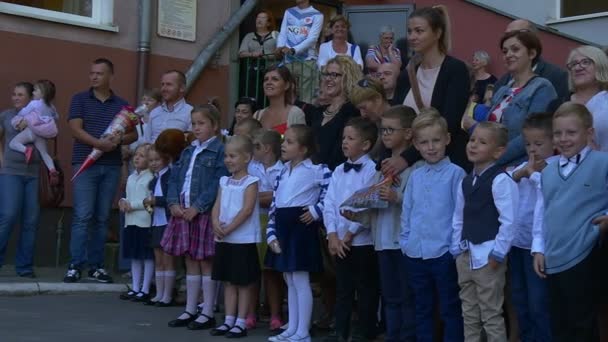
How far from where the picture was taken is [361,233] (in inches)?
286

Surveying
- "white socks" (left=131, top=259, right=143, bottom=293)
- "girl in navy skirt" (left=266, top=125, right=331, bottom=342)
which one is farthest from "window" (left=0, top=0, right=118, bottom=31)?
Answer: "girl in navy skirt" (left=266, top=125, right=331, bottom=342)

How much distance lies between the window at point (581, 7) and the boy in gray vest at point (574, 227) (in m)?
9.40

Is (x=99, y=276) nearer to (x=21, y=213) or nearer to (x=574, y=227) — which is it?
(x=21, y=213)

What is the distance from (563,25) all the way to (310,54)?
14.7 feet

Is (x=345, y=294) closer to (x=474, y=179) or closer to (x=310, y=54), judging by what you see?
(x=474, y=179)

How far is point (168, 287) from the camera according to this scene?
9.02 m

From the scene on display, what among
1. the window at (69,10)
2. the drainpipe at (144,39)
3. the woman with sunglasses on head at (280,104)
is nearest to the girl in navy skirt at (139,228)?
the woman with sunglasses on head at (280,104)

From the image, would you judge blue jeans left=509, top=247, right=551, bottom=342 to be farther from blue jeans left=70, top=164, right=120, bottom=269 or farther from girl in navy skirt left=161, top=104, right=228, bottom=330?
blue jeans left=70, top=164, right=120, bottom=269

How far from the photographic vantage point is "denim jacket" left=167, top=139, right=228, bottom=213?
8227mm

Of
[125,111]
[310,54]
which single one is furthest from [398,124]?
[310,54]

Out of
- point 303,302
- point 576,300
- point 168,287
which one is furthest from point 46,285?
point 576,300

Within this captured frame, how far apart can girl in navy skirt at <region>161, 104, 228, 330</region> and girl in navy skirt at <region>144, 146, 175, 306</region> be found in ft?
1.34

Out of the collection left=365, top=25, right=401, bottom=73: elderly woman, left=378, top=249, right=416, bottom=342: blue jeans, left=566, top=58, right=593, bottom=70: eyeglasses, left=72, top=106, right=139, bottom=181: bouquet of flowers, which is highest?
left=365, top=25, right=401, bottom=73: elderly woman

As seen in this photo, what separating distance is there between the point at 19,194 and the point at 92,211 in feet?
2.44
